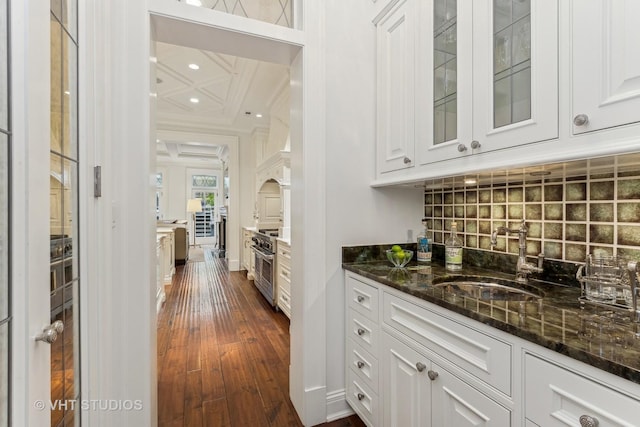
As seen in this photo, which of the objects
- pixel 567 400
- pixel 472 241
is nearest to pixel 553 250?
pixel 472 241

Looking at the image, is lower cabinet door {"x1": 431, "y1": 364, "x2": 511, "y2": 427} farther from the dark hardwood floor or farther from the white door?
the white door

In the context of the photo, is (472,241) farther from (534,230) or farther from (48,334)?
(48,334)

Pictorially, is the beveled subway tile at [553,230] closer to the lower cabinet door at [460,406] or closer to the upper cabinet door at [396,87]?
the upper cabinet door at [396,87]

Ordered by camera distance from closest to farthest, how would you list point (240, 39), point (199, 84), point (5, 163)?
point (5, 163), point (240, 39), point (199, 84)

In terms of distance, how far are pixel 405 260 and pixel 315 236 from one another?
20.6 inches

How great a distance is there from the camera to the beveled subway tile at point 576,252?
121cm

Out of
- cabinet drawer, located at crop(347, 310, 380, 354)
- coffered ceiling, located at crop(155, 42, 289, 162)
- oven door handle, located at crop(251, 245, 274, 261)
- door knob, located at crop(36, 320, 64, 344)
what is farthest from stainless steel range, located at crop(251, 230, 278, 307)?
door knob, located at crop(36, 320, 64, 344)

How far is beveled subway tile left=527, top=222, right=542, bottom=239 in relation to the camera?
4.54 ft

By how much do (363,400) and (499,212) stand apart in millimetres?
1246

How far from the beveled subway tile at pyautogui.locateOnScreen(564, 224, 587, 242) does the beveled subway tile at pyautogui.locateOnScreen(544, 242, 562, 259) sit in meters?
0.05

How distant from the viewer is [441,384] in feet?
3.44

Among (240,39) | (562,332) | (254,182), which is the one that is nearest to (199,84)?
(254,182)

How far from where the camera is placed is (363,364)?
1543 millimetres

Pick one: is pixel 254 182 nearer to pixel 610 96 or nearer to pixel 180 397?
pixel 180 397
